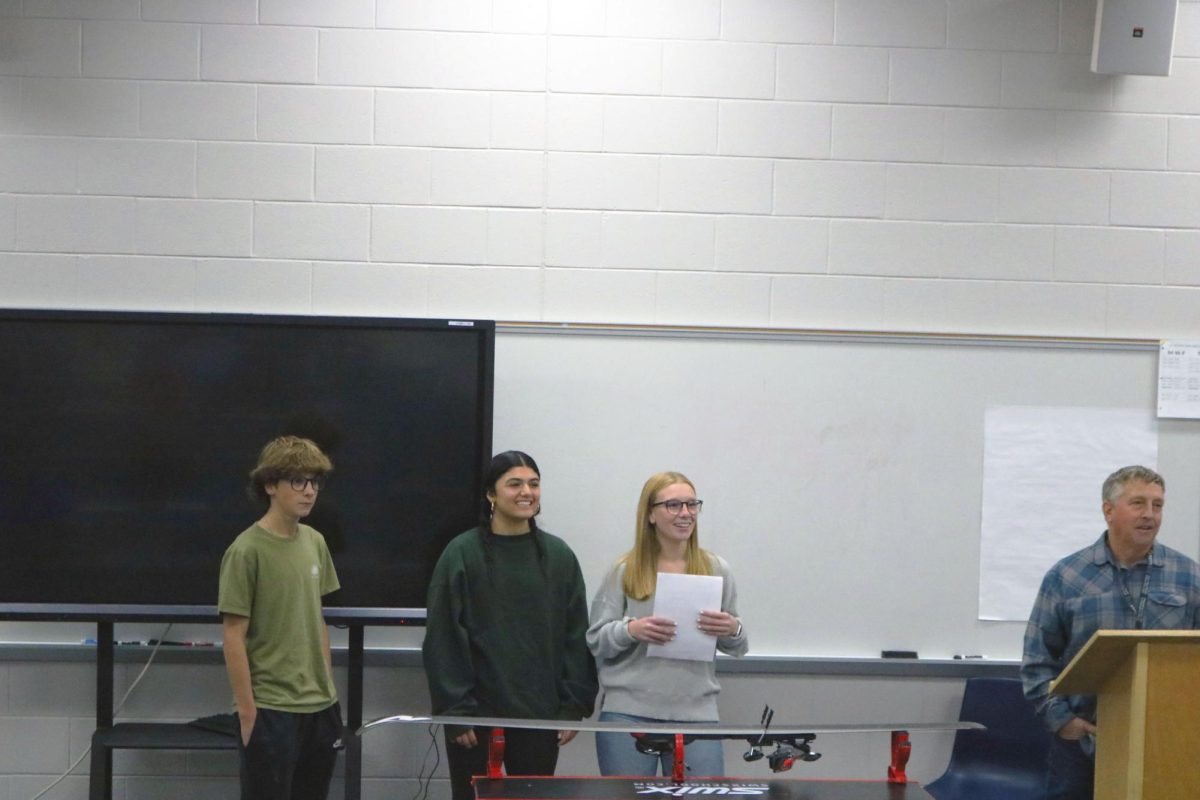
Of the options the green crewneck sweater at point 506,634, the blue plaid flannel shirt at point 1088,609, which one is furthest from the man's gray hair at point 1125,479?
the green crewneck sweater at point 506,634

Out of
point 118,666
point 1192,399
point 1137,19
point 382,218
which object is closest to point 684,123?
point 382,218

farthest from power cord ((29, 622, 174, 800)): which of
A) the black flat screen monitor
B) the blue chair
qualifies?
the blue chair

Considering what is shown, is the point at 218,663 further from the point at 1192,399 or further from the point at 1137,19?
the point at 1137,19

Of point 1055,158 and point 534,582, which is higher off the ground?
point 1055,158

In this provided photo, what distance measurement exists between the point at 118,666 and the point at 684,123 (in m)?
2.68

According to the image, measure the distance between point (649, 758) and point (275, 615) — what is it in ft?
3.66

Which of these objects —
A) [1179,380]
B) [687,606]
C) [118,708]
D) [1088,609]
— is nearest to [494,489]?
[687,606]

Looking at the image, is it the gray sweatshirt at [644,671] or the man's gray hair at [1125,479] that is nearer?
the man's gray hair at [1125,479]

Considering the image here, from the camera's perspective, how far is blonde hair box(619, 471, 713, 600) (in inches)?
142

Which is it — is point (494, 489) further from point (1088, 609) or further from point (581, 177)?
point (1088, 609)

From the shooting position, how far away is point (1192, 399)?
14.2 ft

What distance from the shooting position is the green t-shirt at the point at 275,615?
3.38 metres

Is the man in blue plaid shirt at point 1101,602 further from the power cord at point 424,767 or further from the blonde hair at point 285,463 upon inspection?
the blonde hair at point 285,463

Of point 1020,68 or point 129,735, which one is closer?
point 129,735
